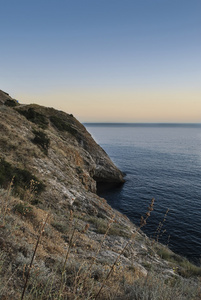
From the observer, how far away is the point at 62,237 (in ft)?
23.5

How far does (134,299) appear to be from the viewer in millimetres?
3684

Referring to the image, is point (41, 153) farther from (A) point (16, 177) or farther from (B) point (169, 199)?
(B) point (169, 199)

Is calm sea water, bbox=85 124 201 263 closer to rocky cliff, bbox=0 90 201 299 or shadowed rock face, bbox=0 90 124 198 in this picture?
rocky cliff, bbox=0 90 201 299

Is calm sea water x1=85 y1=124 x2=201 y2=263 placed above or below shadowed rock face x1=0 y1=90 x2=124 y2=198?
below

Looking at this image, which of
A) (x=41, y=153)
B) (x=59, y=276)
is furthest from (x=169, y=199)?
(x=59, y=276)

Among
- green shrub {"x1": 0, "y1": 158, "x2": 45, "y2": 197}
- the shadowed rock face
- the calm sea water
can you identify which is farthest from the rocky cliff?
the calm sea water

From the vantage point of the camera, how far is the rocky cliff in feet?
11.6

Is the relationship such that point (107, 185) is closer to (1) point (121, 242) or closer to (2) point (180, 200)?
(2) point (180, 200)

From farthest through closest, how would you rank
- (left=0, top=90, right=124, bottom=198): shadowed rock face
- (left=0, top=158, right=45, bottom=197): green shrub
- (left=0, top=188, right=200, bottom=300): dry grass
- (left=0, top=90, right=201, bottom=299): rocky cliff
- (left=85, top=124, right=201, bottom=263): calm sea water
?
1. (left=85, top=124, right=201, bottom=263): calm sea water
2. (left=0, top=90, right=124, bottom=198): shadowed rock face
3. (left=0, top=158, right=45, bottom=197): green shrub
4. (left=0, top=90, right=201, bottom=299): rocky cliff
5. (left=0, top=188, right=200, bottom=300): dry grass

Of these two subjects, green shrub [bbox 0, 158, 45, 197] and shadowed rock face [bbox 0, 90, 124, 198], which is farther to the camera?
shadowed rock face [bbox 0, 90, 124, 198]

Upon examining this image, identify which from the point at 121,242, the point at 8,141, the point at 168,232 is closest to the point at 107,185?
the point at 168,232

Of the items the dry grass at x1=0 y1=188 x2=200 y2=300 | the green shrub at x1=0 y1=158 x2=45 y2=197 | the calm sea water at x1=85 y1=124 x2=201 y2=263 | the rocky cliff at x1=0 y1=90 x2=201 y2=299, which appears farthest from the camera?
the calm sea water at x1=85 y1=124 x2=201 y2=263

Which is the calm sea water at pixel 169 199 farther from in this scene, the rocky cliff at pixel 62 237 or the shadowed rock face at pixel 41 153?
the shadowed rock face at pixel 41 153

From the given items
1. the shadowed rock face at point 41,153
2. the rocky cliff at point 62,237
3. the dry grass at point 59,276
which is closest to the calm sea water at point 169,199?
the rocky cliff at point 62,237
